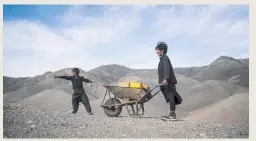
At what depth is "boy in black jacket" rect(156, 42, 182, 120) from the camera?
8.71m

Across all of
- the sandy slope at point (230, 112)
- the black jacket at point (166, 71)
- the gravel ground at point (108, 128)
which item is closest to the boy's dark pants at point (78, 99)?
the gravel ground at point (108, 128)

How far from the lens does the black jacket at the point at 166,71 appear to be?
8.82 metres

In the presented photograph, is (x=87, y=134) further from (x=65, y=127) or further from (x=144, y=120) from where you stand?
(x=144, y=120)

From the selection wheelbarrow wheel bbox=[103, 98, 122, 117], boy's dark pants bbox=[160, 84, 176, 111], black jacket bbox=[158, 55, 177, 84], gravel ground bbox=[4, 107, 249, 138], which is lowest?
gravel ground bbox=[4, 107, 249, 138]

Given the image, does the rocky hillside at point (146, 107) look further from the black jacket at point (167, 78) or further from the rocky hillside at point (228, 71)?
the black jacket at point (167, 78)

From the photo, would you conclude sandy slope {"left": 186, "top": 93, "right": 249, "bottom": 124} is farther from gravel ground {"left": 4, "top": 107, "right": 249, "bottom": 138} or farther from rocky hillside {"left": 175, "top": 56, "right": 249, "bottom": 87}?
rocky hillside {"left": 175, "top": 56, "right": 249, "bottom": 87}

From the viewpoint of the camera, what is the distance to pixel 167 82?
28.9 ft

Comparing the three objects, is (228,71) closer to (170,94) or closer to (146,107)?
(146,107)

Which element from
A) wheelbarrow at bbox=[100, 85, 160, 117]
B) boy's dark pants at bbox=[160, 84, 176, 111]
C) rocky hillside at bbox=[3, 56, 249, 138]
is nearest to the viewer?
rocky hillside at bbox=[3, 56, 249, 138]

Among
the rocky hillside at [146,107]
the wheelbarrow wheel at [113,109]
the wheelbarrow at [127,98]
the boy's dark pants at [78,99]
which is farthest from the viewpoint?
the boy's dark pants at [78,99]

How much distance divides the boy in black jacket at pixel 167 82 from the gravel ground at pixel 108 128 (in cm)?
35

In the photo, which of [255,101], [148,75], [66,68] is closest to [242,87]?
[148,75]

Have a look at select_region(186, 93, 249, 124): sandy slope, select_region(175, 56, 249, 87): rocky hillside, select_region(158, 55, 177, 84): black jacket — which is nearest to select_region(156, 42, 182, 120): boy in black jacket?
select_region(158, 55, 177, 84): black jacket

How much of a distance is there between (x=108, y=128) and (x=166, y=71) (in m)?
1.77
